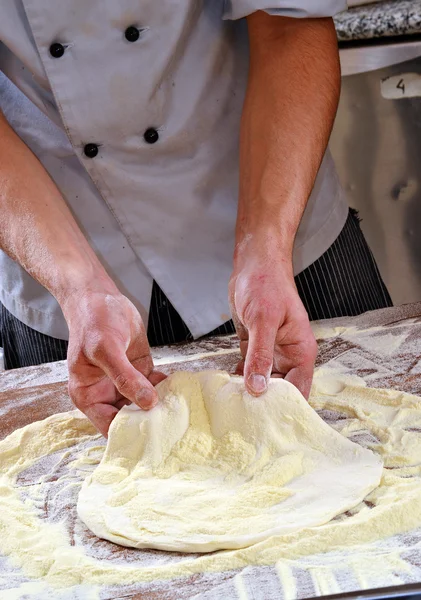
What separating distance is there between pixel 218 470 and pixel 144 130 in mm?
827

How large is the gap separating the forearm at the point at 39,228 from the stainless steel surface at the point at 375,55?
61.6 inches

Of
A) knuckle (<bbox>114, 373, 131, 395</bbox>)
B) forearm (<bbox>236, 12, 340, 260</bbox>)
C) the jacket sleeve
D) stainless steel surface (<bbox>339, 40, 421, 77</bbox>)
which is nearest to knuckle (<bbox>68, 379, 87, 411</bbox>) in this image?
knuckle (<bbox>114, 373, 131, 395</bbox>)

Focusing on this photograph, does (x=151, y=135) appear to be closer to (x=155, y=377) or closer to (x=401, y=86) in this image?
(x=155, y=377)

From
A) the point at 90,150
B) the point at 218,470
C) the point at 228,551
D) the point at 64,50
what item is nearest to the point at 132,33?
the point at 64,50

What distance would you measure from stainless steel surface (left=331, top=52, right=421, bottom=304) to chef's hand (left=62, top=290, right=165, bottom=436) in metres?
1.82

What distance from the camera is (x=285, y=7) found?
161 centimetres

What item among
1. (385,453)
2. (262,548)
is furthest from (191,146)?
(262,548)

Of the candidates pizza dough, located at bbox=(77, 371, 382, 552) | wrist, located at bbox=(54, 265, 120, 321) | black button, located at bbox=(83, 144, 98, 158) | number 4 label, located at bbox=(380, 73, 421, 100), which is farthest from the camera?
number 4 label, located at bbox=(380, 73, 421, 100)

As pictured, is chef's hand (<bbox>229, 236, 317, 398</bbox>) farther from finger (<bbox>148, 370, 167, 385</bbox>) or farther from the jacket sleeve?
the jacket sleeve

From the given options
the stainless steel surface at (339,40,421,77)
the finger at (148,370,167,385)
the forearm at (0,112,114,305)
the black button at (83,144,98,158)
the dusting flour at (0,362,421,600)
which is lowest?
the dusting flour at (0,362,421,600)

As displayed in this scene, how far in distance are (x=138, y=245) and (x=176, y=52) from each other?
430mm

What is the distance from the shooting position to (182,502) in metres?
1.10

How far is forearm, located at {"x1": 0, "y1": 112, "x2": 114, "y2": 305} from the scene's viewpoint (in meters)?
1.47

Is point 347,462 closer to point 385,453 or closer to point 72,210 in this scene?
point 385,453
